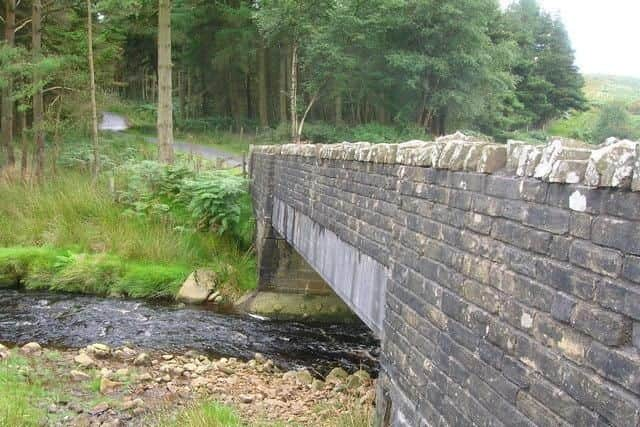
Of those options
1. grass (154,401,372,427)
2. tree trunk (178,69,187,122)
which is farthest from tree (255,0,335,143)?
grass (154,401,372,427)

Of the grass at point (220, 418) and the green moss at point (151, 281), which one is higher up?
the grass at point (220, 418)

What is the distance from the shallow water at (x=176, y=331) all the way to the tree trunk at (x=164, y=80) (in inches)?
270

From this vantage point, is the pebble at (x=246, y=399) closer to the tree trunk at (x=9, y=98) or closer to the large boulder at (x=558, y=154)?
the large boulder at (x=558, y=154)

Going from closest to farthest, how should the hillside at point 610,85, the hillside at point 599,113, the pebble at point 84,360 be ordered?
the pebble at point 84,360, the hillside at point 599,113, the hillside at point 610,85

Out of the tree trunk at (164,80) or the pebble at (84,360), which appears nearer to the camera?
the pebble at (84,360)

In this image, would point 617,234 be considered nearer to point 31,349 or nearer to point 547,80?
point 31,349

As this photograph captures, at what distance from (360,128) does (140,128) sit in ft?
50.6

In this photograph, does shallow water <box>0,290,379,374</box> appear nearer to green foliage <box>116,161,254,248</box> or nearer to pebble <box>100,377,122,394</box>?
pebble <box>100,377,122,394</box>

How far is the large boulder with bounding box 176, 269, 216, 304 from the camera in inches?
488

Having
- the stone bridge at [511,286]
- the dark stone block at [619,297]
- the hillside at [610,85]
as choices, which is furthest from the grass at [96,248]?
the hillside at [610,85]

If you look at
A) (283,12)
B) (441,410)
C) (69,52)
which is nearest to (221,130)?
(283,12)

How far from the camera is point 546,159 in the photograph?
2.51 meters

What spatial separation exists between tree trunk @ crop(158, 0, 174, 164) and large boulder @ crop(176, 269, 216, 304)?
6229 millimetres

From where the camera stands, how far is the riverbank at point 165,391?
19.2ft
